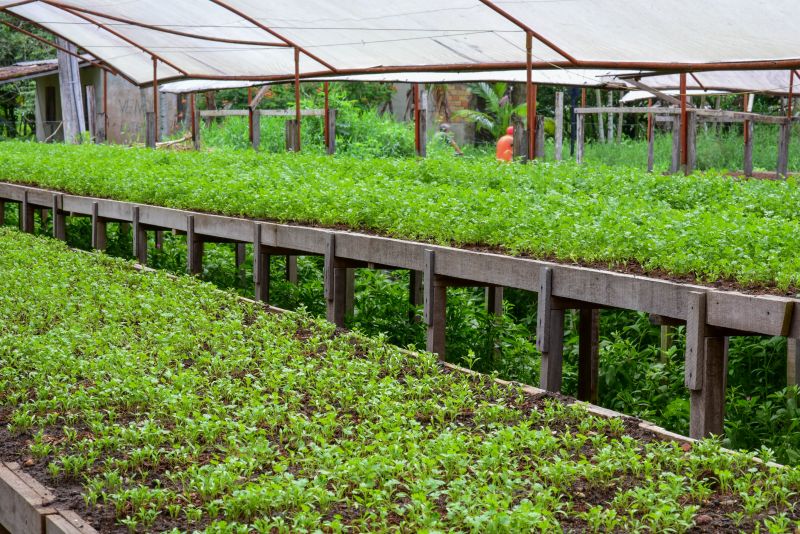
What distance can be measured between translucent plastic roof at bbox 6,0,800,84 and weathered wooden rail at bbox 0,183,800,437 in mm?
3271

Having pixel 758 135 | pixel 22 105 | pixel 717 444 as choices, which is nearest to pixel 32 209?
pixel 717 444

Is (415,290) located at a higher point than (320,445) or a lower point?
lower

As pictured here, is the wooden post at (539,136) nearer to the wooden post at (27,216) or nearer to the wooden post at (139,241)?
the wooden post at (139,241)

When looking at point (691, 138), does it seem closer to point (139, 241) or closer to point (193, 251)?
point (193, 251)

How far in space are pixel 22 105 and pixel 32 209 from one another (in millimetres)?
25918

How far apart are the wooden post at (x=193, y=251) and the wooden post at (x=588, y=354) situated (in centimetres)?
399

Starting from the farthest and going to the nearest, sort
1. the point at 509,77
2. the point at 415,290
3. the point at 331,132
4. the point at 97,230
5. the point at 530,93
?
the point at 331,132
the point at 509,77
the point at 97,230
the point at 530,93
the point at 415,290

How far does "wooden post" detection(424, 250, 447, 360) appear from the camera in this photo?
7.05m

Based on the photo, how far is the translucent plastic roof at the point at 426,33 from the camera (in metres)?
10.2

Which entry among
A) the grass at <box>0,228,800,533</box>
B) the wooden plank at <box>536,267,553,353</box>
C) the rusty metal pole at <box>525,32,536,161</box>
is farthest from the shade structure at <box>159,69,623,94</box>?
the grass at <box>0,228,800,533</box>

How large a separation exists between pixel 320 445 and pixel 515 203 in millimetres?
3875

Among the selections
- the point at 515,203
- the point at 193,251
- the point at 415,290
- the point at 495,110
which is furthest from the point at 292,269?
the point at 495,110

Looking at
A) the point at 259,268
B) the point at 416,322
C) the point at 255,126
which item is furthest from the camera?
the point at 255,126

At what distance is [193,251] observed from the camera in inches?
388
